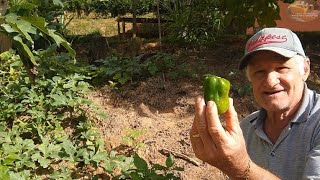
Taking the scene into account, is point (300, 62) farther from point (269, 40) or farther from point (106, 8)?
point (106, 8)

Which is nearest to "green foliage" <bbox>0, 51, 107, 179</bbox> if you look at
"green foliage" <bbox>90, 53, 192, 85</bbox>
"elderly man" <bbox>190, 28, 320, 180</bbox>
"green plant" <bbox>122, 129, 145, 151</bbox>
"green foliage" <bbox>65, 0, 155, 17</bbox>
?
"green plant" <bbox>122, 129, 145, 151</bbox>

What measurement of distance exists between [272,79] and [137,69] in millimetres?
3468

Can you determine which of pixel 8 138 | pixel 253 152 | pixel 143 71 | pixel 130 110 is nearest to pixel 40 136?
pixel 8 138

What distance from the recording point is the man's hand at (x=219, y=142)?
1484 millimetres

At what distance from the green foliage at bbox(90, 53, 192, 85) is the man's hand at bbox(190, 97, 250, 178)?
3565 millimetres

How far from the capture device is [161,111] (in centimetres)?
462

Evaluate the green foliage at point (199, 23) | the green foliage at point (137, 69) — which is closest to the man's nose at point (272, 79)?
the green foliage at point (137, 69)

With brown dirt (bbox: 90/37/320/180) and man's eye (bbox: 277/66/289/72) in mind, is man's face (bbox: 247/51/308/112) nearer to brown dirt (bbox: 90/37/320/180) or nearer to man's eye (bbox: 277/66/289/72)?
man's eye (bbox: 277/66/289/72)

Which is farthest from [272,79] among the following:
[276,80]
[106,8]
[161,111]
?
[106,8]

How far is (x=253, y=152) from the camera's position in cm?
212

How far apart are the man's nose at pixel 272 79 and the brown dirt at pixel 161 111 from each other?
73.1 inches

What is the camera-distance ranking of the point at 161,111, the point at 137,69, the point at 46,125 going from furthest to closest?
1. the point at 137,69
2. the point at 161,111
3. the point at 46,125

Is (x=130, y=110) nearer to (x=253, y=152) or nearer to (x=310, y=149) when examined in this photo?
(x=253, y=152)

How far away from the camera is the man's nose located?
6.13ft
